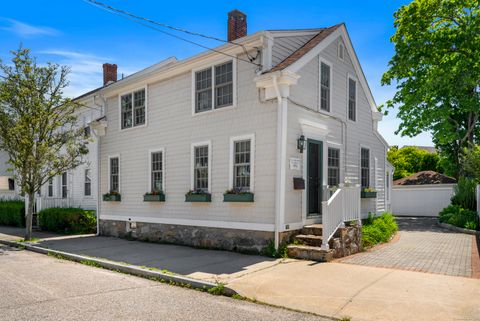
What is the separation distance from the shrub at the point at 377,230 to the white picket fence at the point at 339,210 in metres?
0.77

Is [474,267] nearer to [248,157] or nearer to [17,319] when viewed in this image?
[248,157]

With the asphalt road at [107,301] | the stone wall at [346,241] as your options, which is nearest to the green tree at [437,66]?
the stone wall at [346,241]

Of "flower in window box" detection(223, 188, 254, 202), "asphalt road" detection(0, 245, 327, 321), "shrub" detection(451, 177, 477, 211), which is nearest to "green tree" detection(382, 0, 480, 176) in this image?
"shrub" detection(451, 177, 477, 211)

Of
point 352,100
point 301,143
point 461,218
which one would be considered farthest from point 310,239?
point 461,218

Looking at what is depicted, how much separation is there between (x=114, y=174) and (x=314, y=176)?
7770 millimetres

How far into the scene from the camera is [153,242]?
508 inches

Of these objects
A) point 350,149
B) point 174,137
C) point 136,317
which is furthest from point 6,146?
point 350,149

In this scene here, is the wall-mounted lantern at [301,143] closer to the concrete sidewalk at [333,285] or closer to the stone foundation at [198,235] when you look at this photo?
the stone foundation at [198,235]

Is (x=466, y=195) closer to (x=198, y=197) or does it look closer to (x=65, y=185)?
(x=198, y=197)

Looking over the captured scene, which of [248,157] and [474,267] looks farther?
[248,157]

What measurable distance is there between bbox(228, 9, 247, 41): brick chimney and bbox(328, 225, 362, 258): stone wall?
693 cm

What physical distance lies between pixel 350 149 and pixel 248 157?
14.6 ft

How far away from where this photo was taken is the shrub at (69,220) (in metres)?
15.9

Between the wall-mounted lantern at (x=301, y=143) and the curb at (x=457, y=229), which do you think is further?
the curb at (x=457, y=229)
